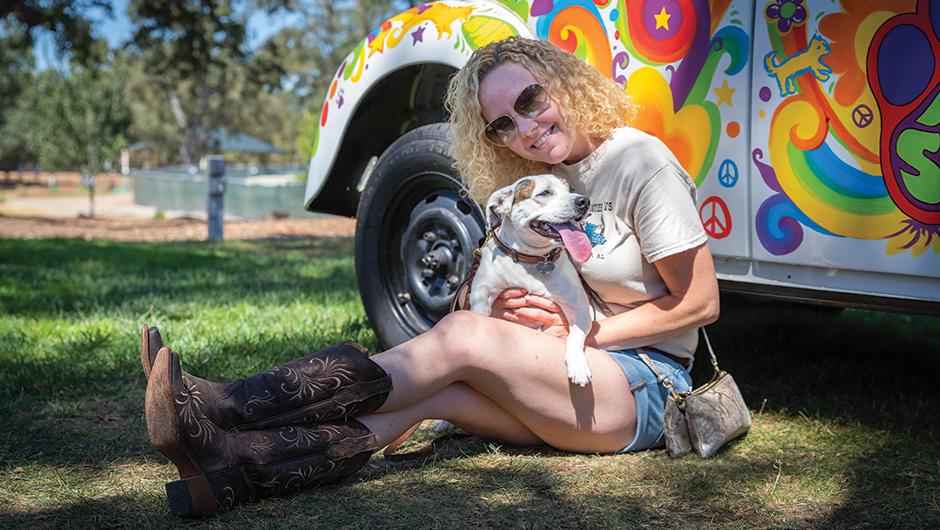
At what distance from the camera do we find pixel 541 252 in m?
2.82

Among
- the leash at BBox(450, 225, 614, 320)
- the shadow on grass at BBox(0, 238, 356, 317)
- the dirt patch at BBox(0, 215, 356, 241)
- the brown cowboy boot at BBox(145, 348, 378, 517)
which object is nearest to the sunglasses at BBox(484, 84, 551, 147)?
the leash at BBox(450, 225, 614, 320)

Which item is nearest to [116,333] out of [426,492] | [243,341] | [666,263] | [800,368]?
[243,341]

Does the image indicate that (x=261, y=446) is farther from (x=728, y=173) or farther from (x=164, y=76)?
(x=164, y=76)

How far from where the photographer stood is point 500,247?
9.54 ft

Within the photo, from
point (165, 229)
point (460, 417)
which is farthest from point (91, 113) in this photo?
point (460, 417)

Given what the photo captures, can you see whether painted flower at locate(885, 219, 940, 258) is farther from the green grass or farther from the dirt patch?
the dirt patch

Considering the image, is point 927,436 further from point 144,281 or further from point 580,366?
point 144,281

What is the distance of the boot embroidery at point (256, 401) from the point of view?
2.42m

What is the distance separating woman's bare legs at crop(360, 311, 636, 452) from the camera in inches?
103

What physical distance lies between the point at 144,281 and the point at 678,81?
488cm

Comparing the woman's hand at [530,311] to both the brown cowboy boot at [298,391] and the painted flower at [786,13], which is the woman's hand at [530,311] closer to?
the brown cowboy boot at [298,391]

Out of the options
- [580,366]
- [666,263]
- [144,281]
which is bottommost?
[144,281]

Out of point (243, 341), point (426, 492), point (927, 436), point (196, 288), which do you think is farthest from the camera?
point (196, 288)

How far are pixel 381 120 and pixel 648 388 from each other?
2065mm
